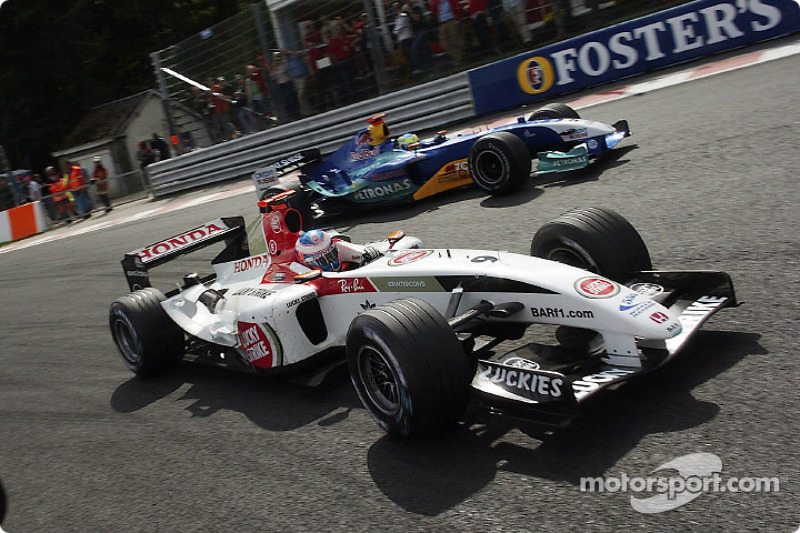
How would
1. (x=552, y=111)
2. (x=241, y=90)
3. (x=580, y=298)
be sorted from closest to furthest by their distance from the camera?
(x=580, y=298) < (x=552, y=111) < (x=241, y=90)

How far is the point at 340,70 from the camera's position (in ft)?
56.7

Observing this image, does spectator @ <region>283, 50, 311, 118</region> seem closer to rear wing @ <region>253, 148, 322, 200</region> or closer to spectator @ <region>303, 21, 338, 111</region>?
spectator @ <region>303, 21, 338, 111</region>

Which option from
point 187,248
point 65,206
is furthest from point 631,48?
point 65,206

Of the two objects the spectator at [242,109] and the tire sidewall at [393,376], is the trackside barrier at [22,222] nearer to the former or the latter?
the spectator at [242,109]

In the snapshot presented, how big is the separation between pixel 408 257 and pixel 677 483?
2494mm

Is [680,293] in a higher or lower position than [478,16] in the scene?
lower

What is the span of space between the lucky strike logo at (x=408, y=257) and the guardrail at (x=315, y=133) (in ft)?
35.2

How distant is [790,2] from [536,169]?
19.9 feet

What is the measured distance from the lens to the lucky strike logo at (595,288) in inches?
175

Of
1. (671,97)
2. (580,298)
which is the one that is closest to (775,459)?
(580,298)

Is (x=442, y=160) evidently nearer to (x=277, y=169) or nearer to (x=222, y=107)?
(x=277, y=169)

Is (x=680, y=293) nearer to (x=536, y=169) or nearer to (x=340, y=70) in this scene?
(x=536, y=169)

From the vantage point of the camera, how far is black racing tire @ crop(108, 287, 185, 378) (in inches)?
269

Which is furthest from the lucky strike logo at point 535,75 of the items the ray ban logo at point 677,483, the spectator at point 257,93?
the ray ban logo at point 677,483
